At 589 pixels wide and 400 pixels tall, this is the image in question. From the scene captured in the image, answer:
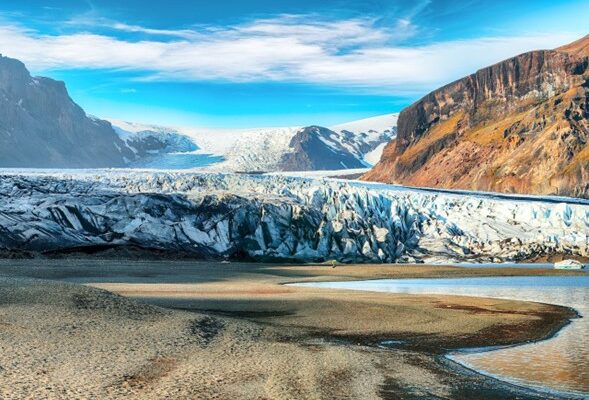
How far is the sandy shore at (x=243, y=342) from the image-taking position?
32.1 ft

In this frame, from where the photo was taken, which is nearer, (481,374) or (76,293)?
(481,374)

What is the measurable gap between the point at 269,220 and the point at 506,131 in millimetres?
89556

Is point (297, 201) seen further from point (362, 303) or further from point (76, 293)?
point (76, 293)

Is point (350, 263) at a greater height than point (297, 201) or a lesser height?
lesser

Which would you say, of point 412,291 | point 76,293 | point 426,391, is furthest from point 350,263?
point 426,391

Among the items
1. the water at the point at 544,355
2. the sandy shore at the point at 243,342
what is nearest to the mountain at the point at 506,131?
the water at the point at 544,355

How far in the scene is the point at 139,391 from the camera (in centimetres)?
915

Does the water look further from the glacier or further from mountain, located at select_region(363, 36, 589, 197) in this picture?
mountain, located at select_region(363, 36, 589, 197)

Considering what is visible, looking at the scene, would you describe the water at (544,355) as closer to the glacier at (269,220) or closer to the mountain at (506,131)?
the glacier at (269,220)

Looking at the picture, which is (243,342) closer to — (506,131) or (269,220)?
(269,220)

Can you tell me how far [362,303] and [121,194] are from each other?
3159 centimetres

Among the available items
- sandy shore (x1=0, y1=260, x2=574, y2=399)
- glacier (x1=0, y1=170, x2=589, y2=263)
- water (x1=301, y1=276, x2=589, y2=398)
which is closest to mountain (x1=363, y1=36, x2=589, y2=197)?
glacier (x1=0, y1=170, x2=589, y2=263)

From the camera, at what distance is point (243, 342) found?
1372cm

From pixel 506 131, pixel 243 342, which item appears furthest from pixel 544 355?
pixel 506 131
